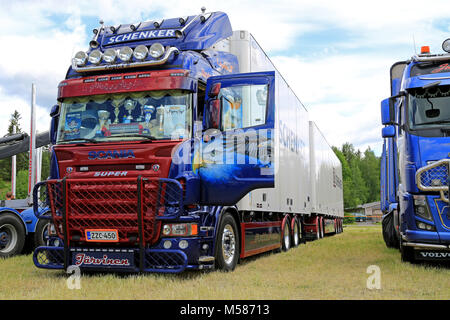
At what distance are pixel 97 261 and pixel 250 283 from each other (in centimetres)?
236

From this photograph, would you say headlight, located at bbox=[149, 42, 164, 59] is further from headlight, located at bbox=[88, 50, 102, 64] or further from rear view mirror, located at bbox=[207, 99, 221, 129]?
rear view mirror, located at bbox=[207, 99, 221, 129]

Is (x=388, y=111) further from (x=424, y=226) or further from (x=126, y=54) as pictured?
(x=126, y=54)

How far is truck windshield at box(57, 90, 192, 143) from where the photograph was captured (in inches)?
305

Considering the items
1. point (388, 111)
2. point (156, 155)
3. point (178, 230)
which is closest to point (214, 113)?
point (156, 155)

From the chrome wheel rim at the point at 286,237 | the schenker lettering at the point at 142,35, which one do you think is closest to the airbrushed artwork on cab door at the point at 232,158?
the schenker lettering at the point at 142,35

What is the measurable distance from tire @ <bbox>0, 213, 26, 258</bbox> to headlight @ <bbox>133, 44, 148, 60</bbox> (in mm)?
5368

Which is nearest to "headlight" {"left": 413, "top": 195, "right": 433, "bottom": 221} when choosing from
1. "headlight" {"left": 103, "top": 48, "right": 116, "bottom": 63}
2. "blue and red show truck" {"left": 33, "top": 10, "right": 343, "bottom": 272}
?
"blue and red show truck" {"left": 33, "top": 10, "right": 343, "bottom": 272}

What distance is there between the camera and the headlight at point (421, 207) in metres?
8.49

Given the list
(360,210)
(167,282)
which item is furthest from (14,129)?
(167,282)

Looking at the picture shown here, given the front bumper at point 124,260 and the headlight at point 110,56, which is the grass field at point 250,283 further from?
the headlight at point 110,56

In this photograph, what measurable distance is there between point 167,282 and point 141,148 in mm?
2004

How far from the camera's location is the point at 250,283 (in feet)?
24.0
